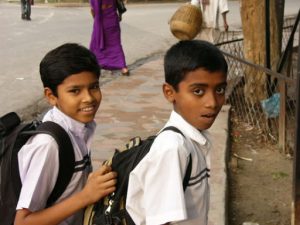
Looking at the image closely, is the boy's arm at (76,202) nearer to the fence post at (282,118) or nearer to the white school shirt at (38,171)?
the white school shirt at (38,171)

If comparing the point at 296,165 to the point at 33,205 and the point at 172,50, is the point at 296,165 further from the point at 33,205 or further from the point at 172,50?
the point at 33,205

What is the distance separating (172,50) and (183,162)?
37 centimetres

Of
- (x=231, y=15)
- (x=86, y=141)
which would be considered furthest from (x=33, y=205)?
(x=231, y=15)

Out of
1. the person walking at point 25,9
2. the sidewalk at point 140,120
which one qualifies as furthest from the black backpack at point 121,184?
the person walking at point 25,9

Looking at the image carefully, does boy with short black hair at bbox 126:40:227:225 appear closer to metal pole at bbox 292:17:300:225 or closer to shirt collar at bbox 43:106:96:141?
shirt collar at bbox 43:106:96:141

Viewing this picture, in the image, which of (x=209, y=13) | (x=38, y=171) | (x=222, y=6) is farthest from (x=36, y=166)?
(x=222, y=6)

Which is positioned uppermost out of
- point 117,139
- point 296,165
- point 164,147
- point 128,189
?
point 164,147

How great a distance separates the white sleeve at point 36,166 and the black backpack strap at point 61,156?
2 centimetres

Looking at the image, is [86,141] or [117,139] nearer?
[86,141]

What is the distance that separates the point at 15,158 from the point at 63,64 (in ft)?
1.13

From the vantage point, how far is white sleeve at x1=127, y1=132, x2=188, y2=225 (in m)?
1.46

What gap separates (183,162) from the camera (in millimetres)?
1491

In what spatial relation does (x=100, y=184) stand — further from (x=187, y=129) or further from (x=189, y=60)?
(x=189, y=60)

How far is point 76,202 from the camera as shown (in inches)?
64.7
